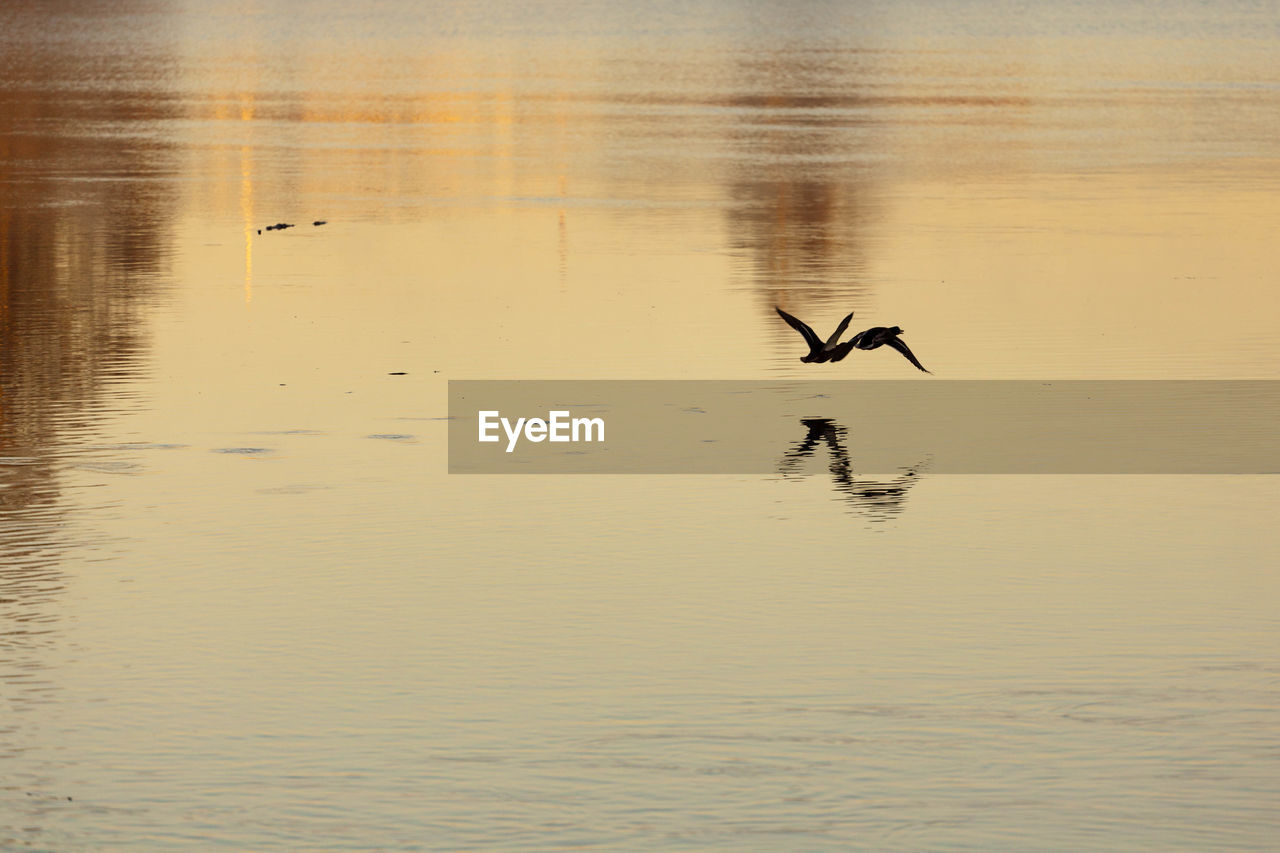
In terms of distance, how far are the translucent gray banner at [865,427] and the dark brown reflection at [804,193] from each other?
4656 mm

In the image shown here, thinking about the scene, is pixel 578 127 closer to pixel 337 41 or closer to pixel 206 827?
pixel 206 827

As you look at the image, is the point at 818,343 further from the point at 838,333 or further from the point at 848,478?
the point at 848,478

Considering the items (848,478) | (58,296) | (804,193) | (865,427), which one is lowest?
(848,478)

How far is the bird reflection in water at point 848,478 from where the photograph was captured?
16359mm

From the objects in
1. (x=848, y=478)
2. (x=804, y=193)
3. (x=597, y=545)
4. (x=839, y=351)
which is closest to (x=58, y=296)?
(x=839, y=351)

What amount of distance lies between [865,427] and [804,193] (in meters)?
19.8

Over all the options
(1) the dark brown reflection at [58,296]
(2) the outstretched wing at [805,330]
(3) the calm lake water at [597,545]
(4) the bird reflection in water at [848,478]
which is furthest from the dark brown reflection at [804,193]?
(1) the dark brown reflection at [58,296]

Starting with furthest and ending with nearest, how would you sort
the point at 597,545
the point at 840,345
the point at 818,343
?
the point at 840,345
the point at 818,343
the point at 597,545

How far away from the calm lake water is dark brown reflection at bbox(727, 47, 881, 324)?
193mm

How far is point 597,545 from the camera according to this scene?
1529cm

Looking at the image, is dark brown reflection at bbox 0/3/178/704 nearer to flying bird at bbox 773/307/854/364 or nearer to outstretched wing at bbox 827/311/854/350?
flying bird at bbox 773/307/854/364

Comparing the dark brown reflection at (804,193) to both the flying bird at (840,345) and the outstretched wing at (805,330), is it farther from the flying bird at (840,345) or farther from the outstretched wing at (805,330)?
the outstretched wing at (805,330)

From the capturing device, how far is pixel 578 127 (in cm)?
5266

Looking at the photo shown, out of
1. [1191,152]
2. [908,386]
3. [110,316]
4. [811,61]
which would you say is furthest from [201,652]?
[811,61]
